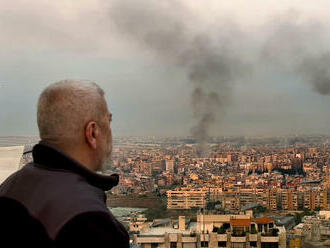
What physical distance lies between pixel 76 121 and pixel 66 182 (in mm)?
73

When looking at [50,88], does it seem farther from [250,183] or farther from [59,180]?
[250,183]

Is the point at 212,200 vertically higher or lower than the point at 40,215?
lower

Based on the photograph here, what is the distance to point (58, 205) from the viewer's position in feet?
1.57

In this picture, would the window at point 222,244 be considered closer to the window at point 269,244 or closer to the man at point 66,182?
the window at point 269,244

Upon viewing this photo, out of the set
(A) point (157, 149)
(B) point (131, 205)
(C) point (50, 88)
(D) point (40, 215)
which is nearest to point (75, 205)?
(D) point (40, 215)

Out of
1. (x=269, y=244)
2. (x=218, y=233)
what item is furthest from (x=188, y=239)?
(x=269, y=244)

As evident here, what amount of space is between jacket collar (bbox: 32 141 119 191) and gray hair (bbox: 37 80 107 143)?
0.01 metres

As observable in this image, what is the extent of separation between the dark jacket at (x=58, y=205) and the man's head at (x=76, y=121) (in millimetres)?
16

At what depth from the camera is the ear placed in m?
0.55

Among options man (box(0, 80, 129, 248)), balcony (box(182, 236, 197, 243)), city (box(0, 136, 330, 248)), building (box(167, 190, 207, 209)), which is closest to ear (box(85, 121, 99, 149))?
man (box(0, 80, 129, 248))

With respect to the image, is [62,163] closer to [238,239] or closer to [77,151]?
[77,151]

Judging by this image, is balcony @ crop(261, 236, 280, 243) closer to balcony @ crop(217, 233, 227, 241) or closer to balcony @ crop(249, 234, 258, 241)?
balcony @ crop(249, 234, 258, 241)

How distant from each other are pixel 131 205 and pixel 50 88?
3.27m

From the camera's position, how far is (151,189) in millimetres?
4348
